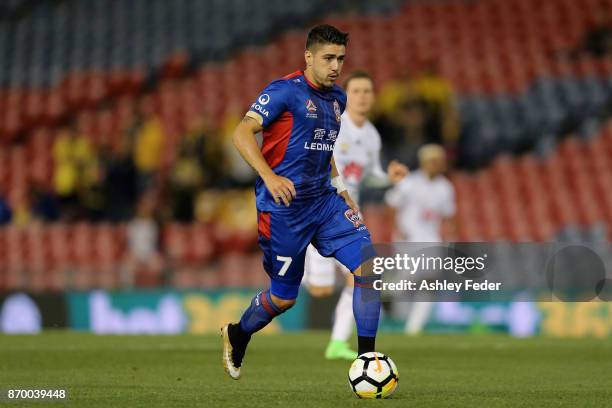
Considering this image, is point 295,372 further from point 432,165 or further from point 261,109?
point 432,165

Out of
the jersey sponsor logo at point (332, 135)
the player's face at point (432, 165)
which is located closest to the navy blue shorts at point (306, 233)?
the jersey sponsor logo at point (332, 135)

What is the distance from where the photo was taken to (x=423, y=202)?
15250 millimetres

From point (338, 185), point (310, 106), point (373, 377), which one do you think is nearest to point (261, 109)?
point (310, 106)

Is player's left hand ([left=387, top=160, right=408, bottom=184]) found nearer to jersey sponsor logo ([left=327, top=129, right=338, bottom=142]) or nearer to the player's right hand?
jersey sponsor logo ([left=327, top=129, right=338, bottom=142])

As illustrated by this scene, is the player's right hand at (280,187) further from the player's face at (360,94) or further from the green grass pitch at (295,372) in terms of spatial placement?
the player's face at (360,94)

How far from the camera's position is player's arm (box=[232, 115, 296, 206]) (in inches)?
270

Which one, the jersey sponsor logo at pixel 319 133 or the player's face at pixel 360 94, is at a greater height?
the player's face at pixel 360 94

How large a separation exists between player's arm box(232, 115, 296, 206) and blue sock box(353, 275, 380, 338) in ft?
2.29

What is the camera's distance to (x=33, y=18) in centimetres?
2630

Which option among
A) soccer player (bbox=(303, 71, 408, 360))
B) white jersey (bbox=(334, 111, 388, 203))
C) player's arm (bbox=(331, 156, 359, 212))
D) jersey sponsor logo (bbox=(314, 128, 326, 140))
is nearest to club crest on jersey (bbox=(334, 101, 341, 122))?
jersey sponsor logo (bbox=(314, 128, 326, 140))

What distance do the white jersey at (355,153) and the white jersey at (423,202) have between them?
174 inches

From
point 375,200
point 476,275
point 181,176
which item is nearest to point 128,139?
point 181,176

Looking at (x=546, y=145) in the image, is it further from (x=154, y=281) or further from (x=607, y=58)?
(x=154, y=281)

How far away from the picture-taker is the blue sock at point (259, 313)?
777cm
